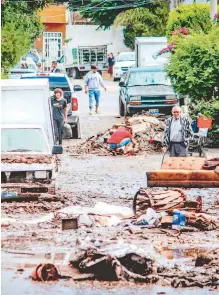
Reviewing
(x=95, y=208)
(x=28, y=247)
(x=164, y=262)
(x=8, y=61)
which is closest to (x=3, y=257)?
(x=28, y=247)

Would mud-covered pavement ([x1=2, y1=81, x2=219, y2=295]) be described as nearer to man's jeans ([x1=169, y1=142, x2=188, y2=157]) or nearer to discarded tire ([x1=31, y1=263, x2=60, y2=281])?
discarded tire ([x1=31, y1=263, x2=60, y2=281])

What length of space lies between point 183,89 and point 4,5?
324 inches

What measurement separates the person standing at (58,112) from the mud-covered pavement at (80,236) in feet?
9.69

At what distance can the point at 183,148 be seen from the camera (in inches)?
846

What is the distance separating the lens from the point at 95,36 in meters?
69.4

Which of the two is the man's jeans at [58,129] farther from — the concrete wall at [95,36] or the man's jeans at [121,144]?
the concrete wall at [95,36]

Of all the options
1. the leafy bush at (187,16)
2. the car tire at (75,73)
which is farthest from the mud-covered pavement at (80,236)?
the car tire at (75,73)

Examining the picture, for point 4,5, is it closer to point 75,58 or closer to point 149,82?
point 149,82

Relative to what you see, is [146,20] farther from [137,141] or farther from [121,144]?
[121,144]

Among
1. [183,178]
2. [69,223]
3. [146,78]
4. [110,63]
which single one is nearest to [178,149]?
[183,178]

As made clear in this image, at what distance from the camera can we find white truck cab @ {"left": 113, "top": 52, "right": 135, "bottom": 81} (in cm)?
5903

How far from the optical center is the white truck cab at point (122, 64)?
59031 millimetres

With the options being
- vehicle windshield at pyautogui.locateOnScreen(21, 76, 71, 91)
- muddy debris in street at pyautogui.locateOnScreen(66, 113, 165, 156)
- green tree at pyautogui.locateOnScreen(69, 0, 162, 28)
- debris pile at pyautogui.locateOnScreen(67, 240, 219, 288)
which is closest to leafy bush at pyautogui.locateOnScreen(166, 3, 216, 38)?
vehicle windshield at pyautogui.locateOnScreen(21, 76, 71, 91)

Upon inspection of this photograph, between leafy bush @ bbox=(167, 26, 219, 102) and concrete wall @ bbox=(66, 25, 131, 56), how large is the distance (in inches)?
1615
